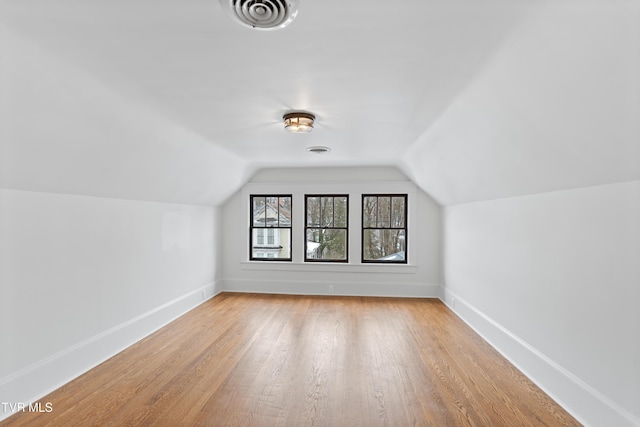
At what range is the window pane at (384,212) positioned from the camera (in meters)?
6.12

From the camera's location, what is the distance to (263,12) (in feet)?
4.83

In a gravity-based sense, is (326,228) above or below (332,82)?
below

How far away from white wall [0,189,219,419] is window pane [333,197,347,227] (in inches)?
110

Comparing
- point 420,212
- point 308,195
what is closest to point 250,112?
point 308,195

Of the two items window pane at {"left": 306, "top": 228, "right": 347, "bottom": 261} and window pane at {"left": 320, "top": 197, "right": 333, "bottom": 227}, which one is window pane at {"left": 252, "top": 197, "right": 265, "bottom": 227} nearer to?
window pane at {"left": 306, "top": 228, "right": 347, "bottom": 261}

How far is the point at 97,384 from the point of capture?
282 cm

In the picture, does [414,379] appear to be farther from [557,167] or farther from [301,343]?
[557,167]

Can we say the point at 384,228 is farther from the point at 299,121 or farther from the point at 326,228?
the point at 299,121

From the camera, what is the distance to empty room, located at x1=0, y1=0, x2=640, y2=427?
1.62 meters

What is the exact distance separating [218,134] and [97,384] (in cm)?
250

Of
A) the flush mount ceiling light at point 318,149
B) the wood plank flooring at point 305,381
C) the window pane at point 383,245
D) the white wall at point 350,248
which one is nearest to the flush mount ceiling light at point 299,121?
the flush mount ceiling light at point 318,149

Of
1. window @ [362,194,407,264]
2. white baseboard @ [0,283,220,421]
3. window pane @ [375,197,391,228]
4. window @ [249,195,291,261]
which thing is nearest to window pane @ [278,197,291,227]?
window @ [249,195,291,261]

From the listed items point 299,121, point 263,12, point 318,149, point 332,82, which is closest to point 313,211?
point 318,149

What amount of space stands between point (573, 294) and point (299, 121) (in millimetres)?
2508
